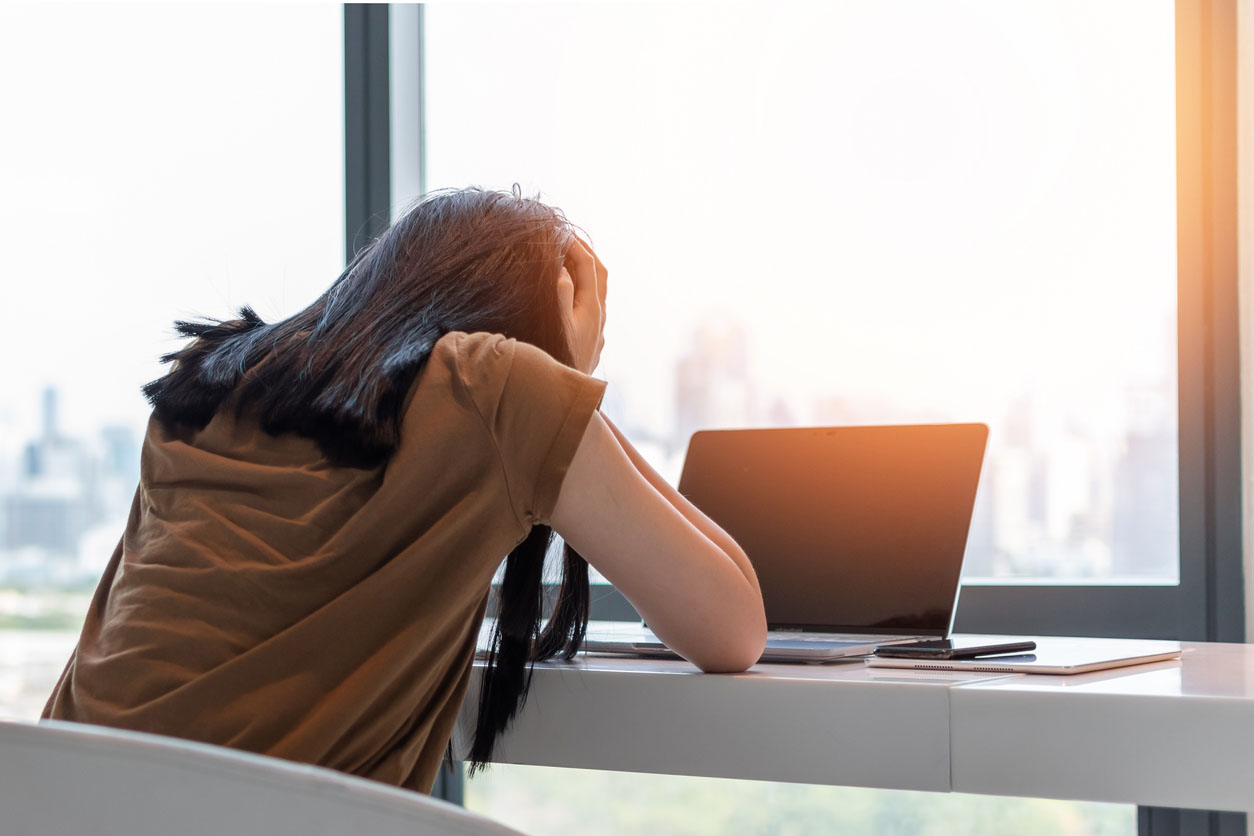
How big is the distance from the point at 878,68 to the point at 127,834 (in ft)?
5.09

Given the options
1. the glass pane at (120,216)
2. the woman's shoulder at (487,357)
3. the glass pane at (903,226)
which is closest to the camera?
the woman's shoulder at (487,357)

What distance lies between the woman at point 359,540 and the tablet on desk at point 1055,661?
143 mm

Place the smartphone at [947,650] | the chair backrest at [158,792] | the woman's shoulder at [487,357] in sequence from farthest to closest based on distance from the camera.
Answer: the smartphone at [947,650] < the woman's shoulder at [487,357] < the chair backrest at [158,792]

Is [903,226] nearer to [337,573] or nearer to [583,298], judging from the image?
[583,298]

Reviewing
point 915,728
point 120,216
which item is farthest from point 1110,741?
point 120,216

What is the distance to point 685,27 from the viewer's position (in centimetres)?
177

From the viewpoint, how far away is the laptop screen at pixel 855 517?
1.24 metres

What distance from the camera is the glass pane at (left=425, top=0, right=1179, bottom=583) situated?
1.54m

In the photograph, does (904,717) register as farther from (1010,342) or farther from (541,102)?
(541,102)

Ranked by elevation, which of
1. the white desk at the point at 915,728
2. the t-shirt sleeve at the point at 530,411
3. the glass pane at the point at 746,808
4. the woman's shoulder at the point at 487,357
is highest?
the woman's shoulder at the point at 487,357

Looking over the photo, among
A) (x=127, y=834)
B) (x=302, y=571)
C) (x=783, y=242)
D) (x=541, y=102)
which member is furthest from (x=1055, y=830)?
(x=127, y=834)

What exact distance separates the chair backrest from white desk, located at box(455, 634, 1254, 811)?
1.65ft

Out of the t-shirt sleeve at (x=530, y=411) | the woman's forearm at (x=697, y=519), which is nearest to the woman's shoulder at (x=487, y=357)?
the t-shirt sleeve at (x=530, y=411)

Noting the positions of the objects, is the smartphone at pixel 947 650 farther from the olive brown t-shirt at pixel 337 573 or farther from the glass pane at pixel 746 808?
the glass pane at pixel 746 808
